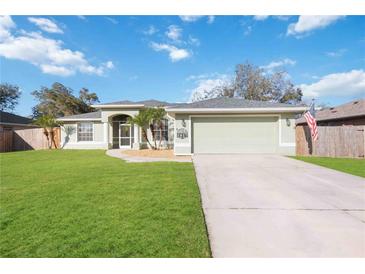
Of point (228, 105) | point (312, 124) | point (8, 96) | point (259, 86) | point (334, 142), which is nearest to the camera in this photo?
point (312, 124)

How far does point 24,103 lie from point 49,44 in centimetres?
3590

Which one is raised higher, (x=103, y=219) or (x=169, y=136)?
(x=169, y=136)

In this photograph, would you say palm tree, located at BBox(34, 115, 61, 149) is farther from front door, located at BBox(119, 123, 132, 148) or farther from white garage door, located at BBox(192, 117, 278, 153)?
white garage door, located at BBox(192, 117, 278, 153)

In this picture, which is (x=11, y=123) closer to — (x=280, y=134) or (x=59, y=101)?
(x=59, y=101)

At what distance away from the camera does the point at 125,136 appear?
19562 millimetres

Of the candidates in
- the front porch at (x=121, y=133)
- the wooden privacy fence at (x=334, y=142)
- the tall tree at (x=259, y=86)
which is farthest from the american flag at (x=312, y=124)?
the tall tree at (x=259, y=86)

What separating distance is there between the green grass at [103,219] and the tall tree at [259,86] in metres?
29.3

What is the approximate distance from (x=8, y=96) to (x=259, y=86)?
42615mm

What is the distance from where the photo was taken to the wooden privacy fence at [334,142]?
13.0m

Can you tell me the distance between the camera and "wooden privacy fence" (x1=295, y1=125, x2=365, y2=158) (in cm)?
1301

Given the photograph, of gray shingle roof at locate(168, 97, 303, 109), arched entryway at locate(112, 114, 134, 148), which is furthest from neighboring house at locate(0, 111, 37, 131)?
gray shingle roof at locate(168, 97, 303, 109)

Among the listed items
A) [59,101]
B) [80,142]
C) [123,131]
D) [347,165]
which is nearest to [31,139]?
[80,142]

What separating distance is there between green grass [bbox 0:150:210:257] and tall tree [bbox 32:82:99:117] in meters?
33.2
